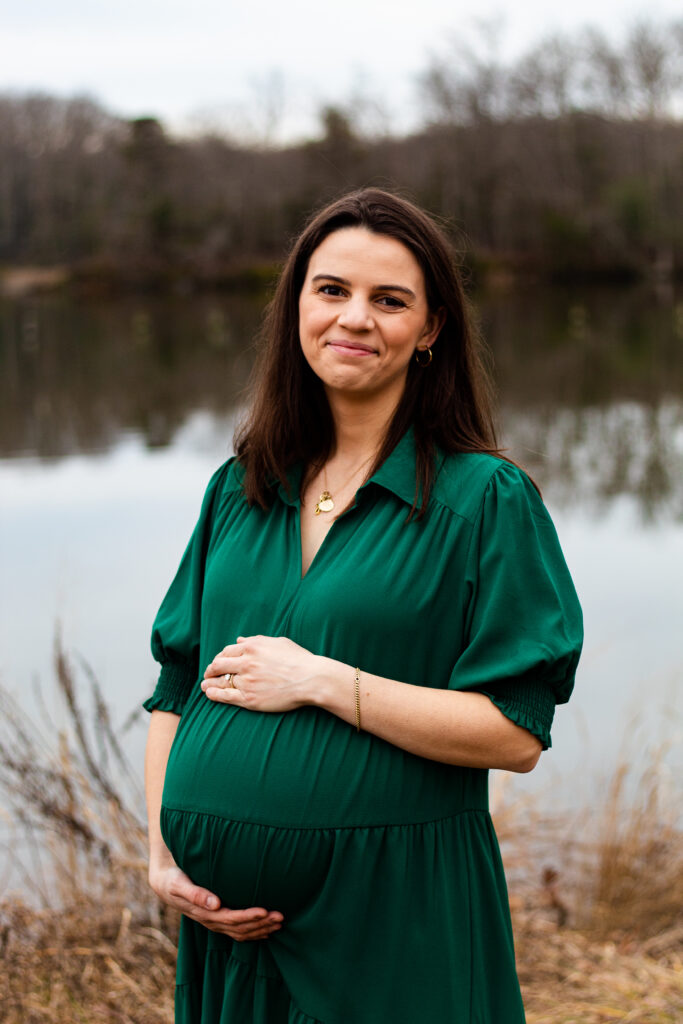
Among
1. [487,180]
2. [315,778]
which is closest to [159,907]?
[315,778]

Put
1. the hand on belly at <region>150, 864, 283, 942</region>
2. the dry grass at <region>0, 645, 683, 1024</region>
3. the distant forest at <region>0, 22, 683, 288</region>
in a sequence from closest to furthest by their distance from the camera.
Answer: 1. the hand on belly at <region>150, 864, 283, 942</region>
2. the dry grass at <region>0, 645, 683, 1024</region>
3. the distant forest at <region>0, 22, 683, 288</region>

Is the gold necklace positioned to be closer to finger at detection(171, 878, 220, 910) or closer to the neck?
the neck

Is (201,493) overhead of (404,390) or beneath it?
beneath

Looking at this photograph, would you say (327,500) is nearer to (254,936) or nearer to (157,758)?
(157,758)

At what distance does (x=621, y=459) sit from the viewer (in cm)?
1354

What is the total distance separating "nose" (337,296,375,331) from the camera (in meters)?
1.98

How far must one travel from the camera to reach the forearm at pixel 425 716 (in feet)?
5.97

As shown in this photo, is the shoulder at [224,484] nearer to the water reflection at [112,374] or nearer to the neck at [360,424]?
the neck at [360,424]

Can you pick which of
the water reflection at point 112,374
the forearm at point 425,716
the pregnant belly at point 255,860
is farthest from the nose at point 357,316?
the water reflection at point 112,374

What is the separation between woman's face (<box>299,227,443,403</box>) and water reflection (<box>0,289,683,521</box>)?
17.0 ft

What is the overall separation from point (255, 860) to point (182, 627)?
Answer: 49cm

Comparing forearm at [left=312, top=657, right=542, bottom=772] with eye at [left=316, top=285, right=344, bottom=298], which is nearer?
forearm at [left=312, top=657, right=542, bottom=772]

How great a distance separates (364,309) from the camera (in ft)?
6.55

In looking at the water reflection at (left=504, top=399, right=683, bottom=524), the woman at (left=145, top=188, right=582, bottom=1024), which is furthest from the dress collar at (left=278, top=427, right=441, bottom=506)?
the water reflection at (left=504, top=399, right=683, bottom=524)
